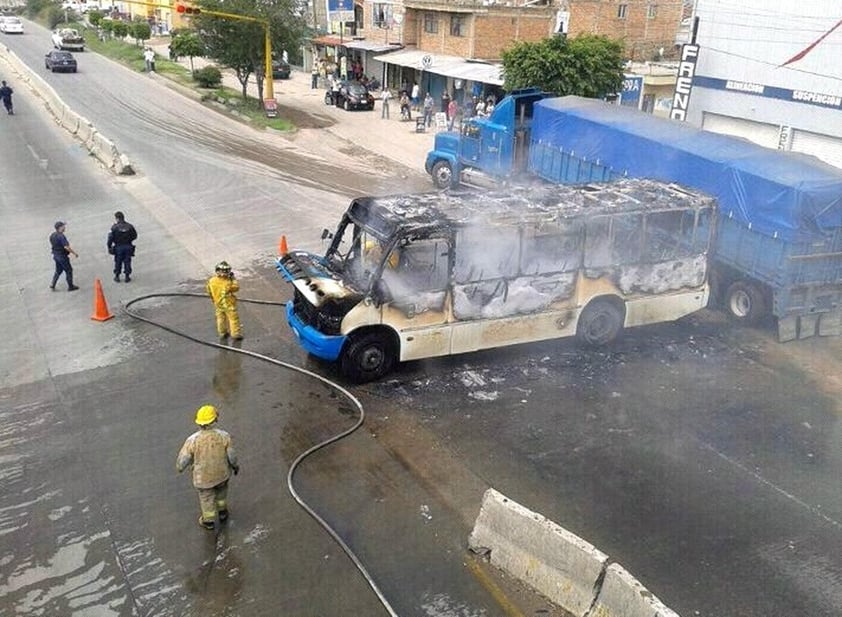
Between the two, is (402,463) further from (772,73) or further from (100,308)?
(772,73)

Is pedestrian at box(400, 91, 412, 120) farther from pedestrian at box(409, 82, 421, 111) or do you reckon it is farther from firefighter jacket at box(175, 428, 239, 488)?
firefighter jacket at box(175, 428, 239, 488)

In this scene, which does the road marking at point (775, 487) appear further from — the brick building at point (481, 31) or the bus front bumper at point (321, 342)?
the brick building at point (481, 31)

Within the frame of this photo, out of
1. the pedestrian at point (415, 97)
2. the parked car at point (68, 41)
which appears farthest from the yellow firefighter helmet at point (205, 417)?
the parked car at point (68, 41)

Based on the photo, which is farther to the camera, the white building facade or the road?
the white building facade

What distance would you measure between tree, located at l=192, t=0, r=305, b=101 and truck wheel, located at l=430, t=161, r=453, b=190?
14424 millimetres

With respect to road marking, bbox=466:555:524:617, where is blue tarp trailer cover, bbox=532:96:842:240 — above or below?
above

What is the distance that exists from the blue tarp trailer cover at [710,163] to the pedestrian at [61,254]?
11310 millimetres

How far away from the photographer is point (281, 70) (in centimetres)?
4566

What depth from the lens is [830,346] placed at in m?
12.4

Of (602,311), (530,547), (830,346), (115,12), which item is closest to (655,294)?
(602,311)

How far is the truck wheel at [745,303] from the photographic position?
12609 millimetres

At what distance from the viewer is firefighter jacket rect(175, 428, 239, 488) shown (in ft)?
23.5

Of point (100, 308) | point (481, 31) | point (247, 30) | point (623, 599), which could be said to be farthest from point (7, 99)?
point (623, 599)

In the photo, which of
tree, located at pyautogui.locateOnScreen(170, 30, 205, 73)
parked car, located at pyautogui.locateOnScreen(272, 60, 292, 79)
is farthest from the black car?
parked car, located at pyautogui.locateOnScreen(272, 60, 292, 79)
